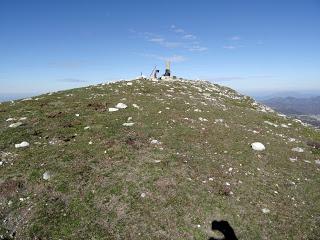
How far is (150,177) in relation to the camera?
1563cm

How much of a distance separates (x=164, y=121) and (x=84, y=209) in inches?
469

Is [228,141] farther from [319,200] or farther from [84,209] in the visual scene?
[84,209]

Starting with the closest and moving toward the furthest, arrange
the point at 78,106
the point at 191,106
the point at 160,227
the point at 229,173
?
1. the point at 160,227
2. the point at 229,173
3. the point at 78,106
4. the point at 191,106

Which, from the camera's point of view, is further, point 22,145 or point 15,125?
point 15,125

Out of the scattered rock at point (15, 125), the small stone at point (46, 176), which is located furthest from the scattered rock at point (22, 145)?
the small stone at point (46, 176)

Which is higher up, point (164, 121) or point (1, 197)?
point (164, 121)

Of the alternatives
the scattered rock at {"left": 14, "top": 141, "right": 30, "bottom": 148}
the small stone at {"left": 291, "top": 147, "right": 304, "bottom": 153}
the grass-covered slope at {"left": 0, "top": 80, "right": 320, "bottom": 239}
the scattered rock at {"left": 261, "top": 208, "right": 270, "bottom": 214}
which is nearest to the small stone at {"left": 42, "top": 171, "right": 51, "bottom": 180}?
the grass-covered slope at {"left": 0, "top": 80, "right": 320, "bottom": 239}

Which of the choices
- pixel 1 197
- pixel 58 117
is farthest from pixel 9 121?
pixel 1 197

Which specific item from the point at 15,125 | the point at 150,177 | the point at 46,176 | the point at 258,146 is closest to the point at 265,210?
the point at 150,177

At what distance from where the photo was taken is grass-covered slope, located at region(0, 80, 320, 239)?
1270cm

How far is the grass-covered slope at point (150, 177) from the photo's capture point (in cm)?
1270

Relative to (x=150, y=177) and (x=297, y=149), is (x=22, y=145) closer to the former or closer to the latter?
(x=150, y=177)

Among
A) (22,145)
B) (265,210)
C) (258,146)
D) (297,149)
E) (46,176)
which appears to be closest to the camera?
(265,210)

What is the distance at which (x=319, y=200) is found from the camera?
15.0 meters
